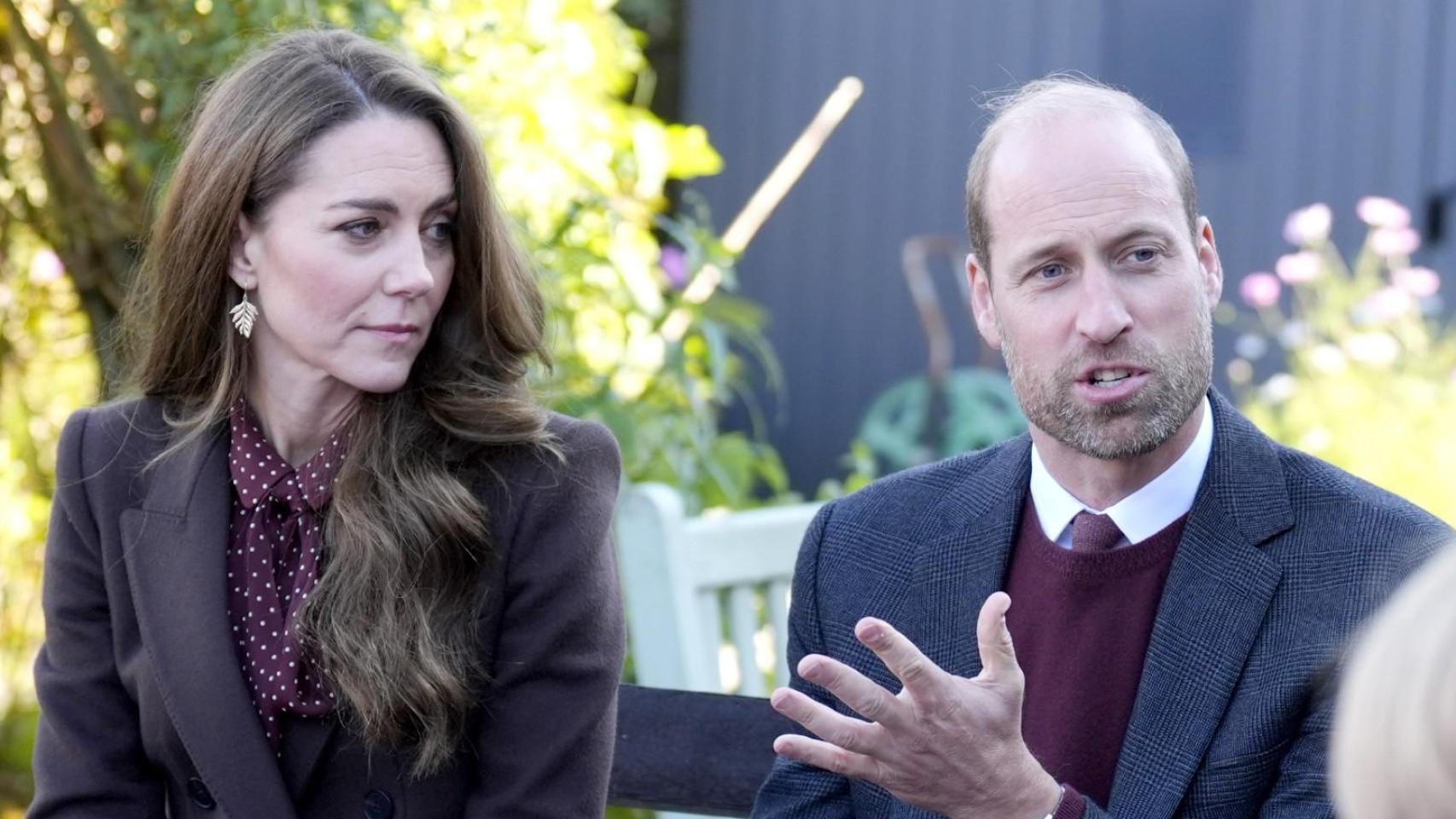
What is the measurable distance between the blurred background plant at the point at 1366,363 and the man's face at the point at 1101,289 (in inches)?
90.9

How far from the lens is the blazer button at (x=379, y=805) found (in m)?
2.34

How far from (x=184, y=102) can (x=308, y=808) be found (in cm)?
157

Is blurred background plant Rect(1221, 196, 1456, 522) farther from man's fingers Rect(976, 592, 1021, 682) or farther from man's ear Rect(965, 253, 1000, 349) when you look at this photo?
man's fingers Rect(976, 592, 1021, 682)

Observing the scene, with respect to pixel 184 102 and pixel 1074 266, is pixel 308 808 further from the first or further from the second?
pixel 184 102

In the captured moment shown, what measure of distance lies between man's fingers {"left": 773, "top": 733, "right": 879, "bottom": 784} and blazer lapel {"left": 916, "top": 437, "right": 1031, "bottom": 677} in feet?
1.29

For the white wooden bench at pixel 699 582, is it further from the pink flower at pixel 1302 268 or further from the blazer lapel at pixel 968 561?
the pink flower at pixel 1302 268

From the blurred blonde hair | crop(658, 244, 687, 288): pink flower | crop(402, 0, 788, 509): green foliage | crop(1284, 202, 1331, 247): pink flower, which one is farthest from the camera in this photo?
crop(1284, 202, 1331, 247): pink flower

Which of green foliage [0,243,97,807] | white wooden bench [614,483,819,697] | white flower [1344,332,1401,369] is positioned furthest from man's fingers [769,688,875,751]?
white flower [1344,332,1401,369]

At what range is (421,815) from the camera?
7.67 feet

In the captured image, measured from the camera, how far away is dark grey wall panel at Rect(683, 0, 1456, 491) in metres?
6.00

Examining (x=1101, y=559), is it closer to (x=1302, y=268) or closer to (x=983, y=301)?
(x=983, y=301)

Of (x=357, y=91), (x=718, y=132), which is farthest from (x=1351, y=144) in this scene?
(x=357, y=91)

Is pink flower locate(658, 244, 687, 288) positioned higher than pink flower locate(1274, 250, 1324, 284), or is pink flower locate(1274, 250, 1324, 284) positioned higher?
pink flower locate(658, 244, 687, 288)

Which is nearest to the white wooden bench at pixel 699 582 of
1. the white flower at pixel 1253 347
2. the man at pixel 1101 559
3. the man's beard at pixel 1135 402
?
the man at pixel 1101 559
